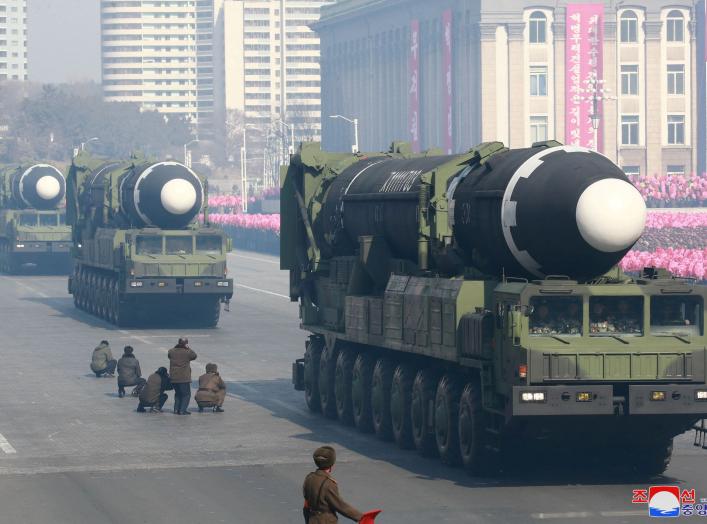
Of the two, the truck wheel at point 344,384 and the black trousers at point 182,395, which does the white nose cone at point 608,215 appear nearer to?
the truck wheel at point 344,384

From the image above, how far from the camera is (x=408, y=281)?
26125 mm

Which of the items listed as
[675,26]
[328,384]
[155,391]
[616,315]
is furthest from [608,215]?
[675,26]

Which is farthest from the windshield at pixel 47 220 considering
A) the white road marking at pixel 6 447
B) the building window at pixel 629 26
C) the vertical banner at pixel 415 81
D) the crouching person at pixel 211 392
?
the vertical banner at pixel 415 81

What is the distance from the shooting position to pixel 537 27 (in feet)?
472

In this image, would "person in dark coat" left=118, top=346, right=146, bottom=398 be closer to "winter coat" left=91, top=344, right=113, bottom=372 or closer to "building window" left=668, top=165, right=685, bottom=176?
"winter coat" left=91, top=344, right=113, bottom=372

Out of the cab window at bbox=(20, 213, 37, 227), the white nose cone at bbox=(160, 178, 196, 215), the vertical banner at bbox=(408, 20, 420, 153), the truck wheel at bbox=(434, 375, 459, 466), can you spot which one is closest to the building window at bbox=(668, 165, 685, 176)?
the vertical banner at bbox=(408, 20, 420, 153)

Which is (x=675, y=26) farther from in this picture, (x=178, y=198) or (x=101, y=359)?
(x=101, y=359)

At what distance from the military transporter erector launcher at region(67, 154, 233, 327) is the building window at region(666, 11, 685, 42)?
101 meters

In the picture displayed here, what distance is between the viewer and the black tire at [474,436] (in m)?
22.9

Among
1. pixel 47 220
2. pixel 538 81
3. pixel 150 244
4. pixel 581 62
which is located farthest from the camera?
pixel 538 81

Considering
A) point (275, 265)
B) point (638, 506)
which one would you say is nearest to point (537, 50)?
point (275, 265)

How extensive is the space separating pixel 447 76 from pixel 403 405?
124 metres

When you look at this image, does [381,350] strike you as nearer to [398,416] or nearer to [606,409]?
[398,416]

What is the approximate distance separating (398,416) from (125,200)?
2488 centimetres
